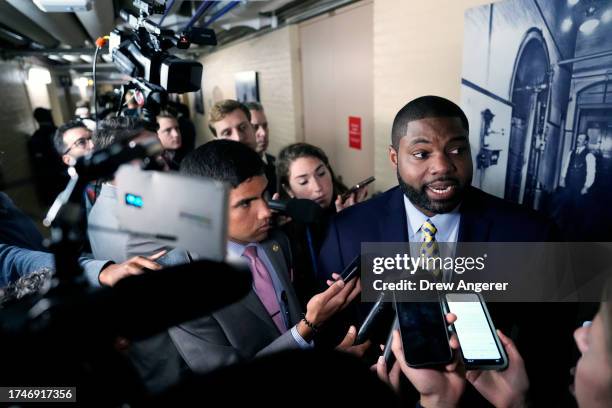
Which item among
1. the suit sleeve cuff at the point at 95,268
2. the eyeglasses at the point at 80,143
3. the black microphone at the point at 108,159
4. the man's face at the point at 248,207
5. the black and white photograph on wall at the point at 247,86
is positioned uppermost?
the black and white photograph on wall at the point at 247,86

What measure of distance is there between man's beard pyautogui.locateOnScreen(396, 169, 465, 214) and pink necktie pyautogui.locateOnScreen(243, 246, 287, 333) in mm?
618

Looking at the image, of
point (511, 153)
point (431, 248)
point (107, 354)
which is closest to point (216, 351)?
point (107, 354)

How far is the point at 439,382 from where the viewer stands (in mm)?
732

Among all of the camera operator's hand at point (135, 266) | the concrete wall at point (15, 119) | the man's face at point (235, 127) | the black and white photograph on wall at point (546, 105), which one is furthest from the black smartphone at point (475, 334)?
the concrete wall at point (15, 119)

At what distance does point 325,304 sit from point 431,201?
575 millimetres

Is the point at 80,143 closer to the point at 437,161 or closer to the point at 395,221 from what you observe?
the point at 395,221

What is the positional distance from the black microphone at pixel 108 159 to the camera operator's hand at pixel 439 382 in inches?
26.1

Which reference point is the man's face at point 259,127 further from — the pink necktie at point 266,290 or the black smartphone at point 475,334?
the black smartphone at point 475,334

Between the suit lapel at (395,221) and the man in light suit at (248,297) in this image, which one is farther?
the suit lapel at (395,221)

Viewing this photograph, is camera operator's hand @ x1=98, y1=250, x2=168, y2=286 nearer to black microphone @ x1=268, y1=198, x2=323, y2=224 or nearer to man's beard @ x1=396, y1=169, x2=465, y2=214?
black microphone @ x1=268, y1=198, x2=323, y2=224

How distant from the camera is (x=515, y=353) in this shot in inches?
33.6

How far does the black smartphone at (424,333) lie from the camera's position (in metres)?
0.74

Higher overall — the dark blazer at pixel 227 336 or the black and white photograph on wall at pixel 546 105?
the black and white photograph on wall at pixel 546 105

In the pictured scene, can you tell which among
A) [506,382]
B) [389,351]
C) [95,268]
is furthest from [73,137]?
[506,382]
